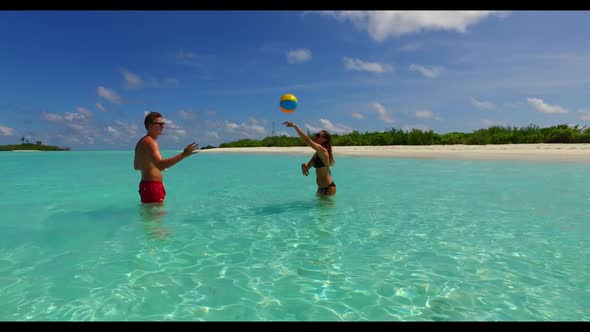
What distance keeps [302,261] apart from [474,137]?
33656 millimetres

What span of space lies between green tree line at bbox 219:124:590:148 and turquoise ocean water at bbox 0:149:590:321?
25.0m

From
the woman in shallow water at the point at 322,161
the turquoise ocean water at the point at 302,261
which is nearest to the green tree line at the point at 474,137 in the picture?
the turquoise ocean water at the point at 302,261

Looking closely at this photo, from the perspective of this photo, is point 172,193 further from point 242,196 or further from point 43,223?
point 43,223

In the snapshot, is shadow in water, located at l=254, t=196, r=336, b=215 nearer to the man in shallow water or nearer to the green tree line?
the man in shallow water

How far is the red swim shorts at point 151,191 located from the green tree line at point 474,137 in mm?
31494

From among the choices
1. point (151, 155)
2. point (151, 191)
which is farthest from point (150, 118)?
point (151, 191)

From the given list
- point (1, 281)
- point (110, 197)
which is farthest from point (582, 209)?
point (110, 197)

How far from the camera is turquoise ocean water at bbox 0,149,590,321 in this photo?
10.1 feet

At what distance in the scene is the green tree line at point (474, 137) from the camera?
2833cm

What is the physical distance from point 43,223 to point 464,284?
7.21 meters

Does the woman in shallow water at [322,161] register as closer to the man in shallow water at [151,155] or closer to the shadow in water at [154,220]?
the man in shallow water at [151,155]

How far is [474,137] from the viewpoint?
3300cm

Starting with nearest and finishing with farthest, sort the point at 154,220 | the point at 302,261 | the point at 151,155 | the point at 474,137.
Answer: the point at 302,261 → the point at 154,220 → the point at 151,155 → the point at 474,137

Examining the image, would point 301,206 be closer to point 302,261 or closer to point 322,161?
point 322,161
